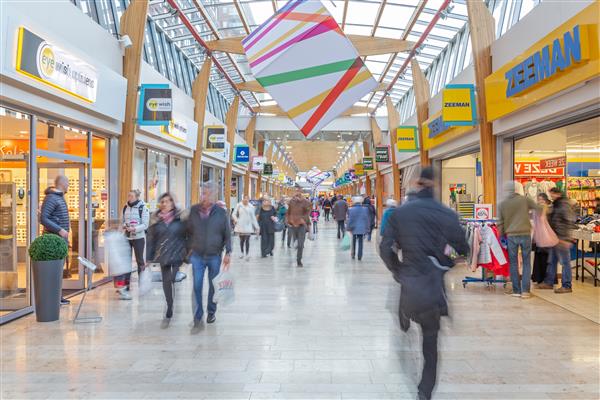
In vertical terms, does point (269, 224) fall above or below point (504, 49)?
below

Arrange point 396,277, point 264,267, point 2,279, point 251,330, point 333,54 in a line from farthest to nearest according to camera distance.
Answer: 1. point 264,267
2. point 2,279
3. point 251,330
4. point 333,54
5. point 396,277

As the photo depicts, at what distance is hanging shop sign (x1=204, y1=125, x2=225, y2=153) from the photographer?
55.4 ft

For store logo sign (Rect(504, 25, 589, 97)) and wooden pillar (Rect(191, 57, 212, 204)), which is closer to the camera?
store logo sign (Rect(504, 25, 589, 97))

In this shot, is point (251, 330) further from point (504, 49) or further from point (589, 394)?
point (504, 49)

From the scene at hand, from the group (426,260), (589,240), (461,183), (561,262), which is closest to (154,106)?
(561,262)

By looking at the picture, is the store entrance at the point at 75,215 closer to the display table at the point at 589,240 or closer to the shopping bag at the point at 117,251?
the shopping bag at the point at 117,251

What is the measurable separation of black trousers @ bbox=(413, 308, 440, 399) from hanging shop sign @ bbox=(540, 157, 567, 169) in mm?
10419

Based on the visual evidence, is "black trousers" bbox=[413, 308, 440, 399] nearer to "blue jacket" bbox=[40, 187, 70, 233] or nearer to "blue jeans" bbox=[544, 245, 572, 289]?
"blue jacket" bbox=[40, 187, 70, 233]

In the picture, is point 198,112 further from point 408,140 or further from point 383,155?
point 383,155

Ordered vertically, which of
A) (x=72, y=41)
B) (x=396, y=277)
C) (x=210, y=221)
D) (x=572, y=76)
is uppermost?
(x=72, y=41)

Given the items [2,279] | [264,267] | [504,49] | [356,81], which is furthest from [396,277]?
[504,49]

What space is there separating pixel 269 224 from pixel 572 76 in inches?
296

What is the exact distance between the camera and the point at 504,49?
10.1 meters

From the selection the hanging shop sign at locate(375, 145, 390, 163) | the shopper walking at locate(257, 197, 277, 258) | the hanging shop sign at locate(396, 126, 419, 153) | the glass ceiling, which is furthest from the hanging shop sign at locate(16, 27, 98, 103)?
the hanging shop sign at locate(375, 145, 390, 163)
